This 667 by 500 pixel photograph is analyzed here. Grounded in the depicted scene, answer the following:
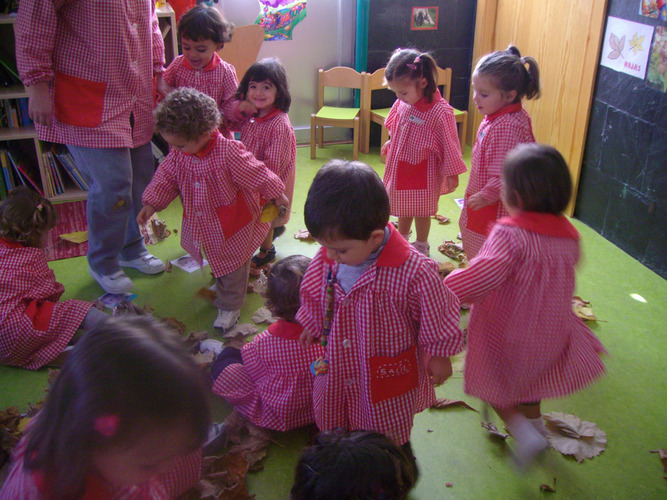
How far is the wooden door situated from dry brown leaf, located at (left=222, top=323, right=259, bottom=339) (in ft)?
8.39

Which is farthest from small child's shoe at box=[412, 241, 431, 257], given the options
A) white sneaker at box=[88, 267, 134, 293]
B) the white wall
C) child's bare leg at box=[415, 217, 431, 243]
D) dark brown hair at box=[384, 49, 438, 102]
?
the white wall

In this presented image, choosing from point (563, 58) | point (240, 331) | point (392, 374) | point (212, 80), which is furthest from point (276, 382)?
point (563, 58)

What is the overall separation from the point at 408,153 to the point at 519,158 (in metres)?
1.43

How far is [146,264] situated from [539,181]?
2396mm

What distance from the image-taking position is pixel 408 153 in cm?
331

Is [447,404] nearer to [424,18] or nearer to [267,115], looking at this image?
[267,115]

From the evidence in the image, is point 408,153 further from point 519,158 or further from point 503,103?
point 519,158

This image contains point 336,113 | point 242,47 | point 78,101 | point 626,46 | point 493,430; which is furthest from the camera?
point 336,113

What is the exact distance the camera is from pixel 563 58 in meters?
4.11

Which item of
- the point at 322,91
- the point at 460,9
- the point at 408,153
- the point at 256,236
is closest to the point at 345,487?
the point at 256,236

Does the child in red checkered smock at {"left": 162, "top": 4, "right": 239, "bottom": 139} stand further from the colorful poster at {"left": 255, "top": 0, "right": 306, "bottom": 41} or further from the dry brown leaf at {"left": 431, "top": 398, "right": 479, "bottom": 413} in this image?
the colorful poster at {"left": 255, "top": 0, "right": 306, "bottom": 41}

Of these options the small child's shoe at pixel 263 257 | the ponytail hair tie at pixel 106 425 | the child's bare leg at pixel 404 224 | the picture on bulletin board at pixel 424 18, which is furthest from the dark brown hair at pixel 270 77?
the picture on bulletin board at pixel 424 18

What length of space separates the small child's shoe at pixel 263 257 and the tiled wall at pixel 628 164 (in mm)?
2238

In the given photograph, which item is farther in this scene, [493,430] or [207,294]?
[207,294]
